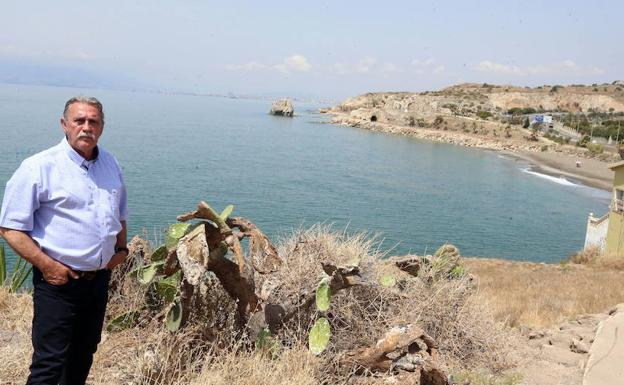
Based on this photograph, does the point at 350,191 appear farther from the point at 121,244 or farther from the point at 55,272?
the point at 55,272

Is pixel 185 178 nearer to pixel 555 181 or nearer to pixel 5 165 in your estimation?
pixel 5 165

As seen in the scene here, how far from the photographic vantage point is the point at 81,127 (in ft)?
11.7

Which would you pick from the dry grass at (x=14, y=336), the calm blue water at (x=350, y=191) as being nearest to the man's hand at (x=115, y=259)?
the dry grass at (x=14, y=336)

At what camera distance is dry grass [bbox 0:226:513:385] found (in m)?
4.36

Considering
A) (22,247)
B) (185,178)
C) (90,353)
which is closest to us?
(22,247)

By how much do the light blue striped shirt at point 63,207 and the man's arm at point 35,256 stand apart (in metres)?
0.04

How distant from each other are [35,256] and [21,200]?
13.3 inches

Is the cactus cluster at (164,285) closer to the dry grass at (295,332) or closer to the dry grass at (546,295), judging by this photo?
the dry grass at (295,332)

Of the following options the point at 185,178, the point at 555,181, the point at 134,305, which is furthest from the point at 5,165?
the point at 555,181

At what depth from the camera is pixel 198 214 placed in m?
5.13

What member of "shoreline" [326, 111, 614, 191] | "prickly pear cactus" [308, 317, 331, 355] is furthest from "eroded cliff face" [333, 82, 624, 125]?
"prickly pear cactus" [308, 317, 331, 355]

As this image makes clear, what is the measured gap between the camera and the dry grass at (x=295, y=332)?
14.3 feet

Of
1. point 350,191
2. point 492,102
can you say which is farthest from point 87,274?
point 492,102

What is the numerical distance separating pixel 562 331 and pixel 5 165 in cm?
3251
